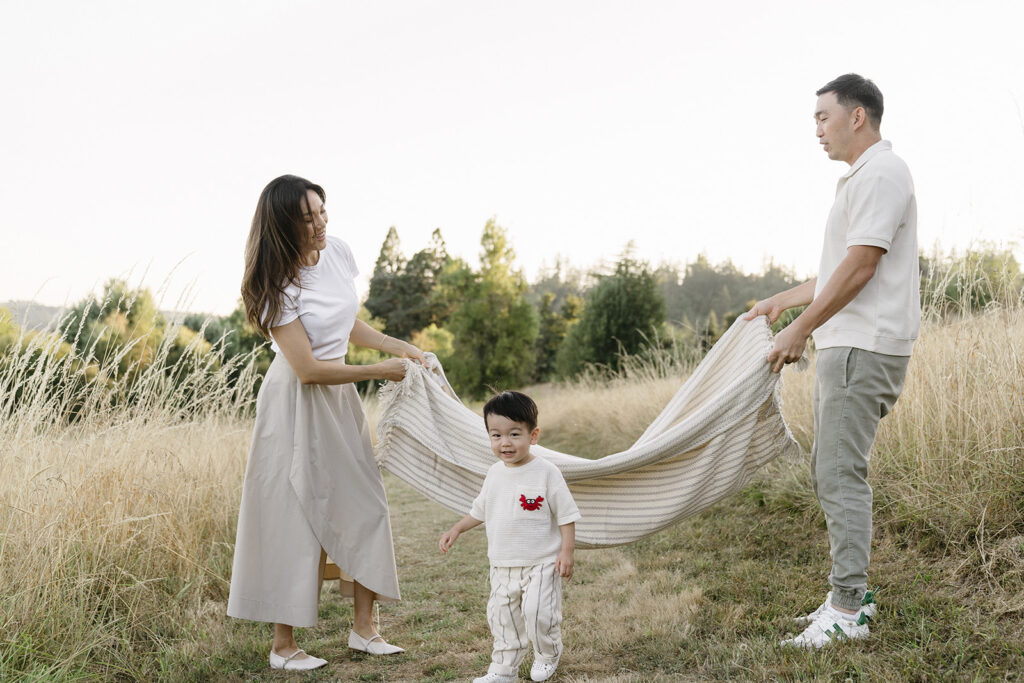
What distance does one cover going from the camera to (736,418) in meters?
2.73

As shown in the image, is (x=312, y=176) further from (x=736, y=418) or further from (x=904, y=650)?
(x=904, y=650)

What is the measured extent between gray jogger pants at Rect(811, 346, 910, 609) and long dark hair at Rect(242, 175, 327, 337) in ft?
6.28

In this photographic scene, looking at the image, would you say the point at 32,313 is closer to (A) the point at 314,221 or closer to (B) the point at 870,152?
(A) the point at 314,221

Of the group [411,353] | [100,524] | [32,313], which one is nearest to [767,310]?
Result: [411,353]

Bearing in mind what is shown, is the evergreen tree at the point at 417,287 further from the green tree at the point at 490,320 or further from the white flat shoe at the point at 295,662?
the white flat shoe at the point at 295,662

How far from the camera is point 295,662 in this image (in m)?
2.93

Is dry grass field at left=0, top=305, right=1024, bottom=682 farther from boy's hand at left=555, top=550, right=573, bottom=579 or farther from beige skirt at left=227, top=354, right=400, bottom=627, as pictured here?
boy's hand at left=555, top=550, right=573, bottom=579

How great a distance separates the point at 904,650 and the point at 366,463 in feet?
6.59

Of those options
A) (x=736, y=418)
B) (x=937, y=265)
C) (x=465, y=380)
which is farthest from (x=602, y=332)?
(x=736, y=418)

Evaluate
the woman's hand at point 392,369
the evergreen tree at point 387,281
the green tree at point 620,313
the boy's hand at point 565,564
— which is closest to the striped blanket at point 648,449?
the woman's hand at point 392,369

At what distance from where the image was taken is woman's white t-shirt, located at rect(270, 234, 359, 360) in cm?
275

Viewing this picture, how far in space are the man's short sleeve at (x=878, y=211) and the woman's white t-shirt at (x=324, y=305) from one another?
→ 5.84 feet

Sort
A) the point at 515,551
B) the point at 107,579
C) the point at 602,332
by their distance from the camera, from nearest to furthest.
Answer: the point at 515,551 → the point at 107,579 → the point at 602,332

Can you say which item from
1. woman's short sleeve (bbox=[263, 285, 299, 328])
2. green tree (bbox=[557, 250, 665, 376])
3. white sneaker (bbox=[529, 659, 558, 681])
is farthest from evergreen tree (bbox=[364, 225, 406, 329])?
white sneaker (bbox=[529, 659, 558, 681])
